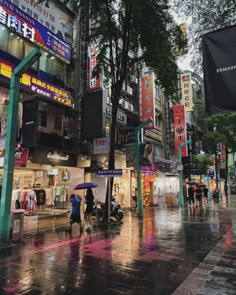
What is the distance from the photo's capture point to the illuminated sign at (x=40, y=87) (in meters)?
13.7

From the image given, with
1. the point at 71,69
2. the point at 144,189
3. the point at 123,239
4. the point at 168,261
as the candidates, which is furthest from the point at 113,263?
the point at 144,189

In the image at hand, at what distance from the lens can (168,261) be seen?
6938 mm

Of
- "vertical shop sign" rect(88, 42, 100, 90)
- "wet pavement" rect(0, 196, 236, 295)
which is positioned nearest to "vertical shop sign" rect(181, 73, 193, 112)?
"vertical shop sign" rect(88, 42, 100, 90)

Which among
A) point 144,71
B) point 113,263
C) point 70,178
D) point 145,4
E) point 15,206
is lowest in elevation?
point 113,263

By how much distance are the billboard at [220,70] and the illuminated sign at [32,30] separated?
11.7 metres

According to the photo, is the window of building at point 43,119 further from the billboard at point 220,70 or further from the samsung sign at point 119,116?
the billboard at point 220,70

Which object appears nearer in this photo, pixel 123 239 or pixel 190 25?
pixel 190 25

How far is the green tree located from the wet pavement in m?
4.99

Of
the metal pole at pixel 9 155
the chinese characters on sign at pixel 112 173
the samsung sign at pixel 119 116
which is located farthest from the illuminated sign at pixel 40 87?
the chinese characters on sign at pixel 112 173

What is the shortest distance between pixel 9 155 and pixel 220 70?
258 inches

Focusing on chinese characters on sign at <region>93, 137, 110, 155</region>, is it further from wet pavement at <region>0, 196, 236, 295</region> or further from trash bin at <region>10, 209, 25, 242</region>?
trash bin at <region>10, 209, 25, 242</region>

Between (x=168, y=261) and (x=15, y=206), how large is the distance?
10.3 metres

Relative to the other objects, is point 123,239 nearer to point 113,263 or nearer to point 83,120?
point 113,263

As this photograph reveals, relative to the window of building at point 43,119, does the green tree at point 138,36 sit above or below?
above
